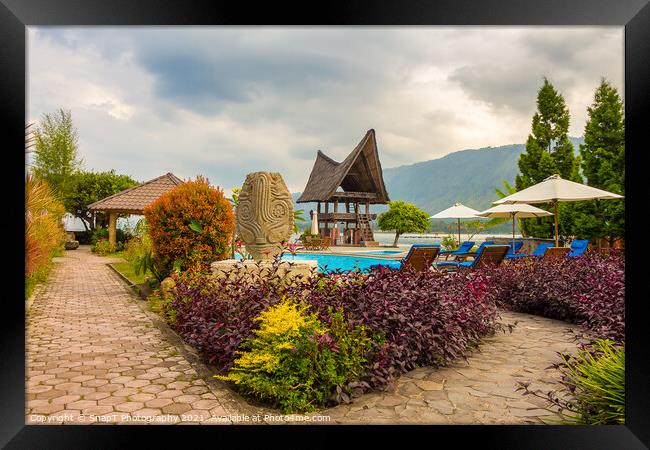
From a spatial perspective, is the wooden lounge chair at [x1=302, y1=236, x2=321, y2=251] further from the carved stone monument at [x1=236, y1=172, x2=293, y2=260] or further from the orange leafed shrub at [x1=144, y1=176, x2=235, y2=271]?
the carved stone monument at [x1=236, y1=172, x2=293, y2=260]

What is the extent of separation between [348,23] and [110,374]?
11.5 ft

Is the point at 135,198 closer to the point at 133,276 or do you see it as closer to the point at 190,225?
the point at 133,276

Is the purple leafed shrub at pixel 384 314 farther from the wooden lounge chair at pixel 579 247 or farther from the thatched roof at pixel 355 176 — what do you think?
the thatched roof at pixel 355 176

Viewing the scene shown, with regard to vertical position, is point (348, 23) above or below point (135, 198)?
below

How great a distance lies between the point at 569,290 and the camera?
18.7ft

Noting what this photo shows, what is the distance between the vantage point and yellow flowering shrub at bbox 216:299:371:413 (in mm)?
2926

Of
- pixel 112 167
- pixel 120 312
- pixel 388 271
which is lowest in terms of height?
pixel 120 312

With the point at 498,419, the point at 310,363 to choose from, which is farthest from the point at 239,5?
the point at 498,419

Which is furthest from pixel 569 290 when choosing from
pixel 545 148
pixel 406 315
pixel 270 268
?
pixel 545 148

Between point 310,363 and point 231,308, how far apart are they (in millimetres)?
1212

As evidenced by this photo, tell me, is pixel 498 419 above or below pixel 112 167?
below

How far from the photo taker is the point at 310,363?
2.99 metres

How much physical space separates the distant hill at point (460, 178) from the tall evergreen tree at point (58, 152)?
114870mm

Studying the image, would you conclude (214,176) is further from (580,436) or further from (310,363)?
(580,436)
